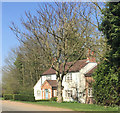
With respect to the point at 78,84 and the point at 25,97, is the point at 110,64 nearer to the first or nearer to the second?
the point at 78,84

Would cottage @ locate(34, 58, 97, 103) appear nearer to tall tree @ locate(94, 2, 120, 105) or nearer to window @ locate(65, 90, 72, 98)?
window @ locate(65, 90, 72, 98)

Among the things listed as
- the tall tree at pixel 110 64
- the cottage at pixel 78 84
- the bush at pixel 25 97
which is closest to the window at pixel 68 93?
the cottage at pixel 78 84

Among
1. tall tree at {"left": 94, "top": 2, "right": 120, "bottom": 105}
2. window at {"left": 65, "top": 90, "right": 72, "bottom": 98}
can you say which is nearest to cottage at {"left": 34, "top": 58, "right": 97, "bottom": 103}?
window at {"left": 65, "top": 90, "right": 72, "bottom": 98}

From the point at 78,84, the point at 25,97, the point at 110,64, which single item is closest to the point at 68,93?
the point at 78,84

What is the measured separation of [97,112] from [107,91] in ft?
13.0

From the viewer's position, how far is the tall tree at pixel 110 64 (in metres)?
14.1

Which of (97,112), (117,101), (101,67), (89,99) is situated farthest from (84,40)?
(89,99)

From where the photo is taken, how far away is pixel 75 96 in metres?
35.7

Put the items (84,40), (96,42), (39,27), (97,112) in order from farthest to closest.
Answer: (39,27) < (84,40) < (96,42) < (97,112)

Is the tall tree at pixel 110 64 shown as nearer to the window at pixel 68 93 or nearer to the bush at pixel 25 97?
the bush at pixel 25 97

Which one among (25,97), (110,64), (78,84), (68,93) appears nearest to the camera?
(110,64)

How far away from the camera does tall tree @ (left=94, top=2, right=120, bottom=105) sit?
14.1 m

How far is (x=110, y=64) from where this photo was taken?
17297 millimetres

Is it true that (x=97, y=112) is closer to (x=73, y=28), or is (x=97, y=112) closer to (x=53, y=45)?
(x=73, y=28)
